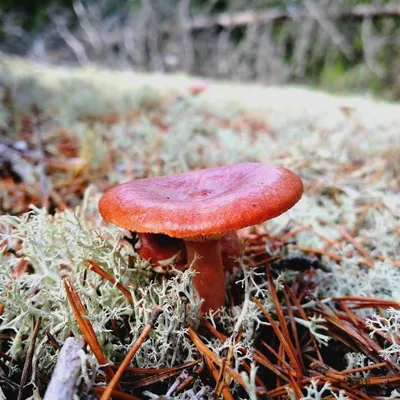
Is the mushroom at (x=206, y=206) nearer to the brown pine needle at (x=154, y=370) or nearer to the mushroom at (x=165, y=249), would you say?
the mushroom at (x=165, y=249)

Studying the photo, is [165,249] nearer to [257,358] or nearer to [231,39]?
[257,358]

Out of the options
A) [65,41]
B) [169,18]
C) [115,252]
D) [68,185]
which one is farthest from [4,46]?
[115,252]

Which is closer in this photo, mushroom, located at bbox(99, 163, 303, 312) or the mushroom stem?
mushroom, located at bbox(99, 163, 303, 312)

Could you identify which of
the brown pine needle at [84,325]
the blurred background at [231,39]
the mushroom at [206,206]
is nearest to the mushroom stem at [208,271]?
the mushroom at [206,206]

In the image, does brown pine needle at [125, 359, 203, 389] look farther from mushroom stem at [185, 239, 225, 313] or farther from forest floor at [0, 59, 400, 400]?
mushroom stem at [185, 239, 225, 313]

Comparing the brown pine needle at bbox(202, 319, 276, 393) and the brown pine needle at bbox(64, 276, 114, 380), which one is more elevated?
the brown pine needle at bbox(64, 276, 114, 380)

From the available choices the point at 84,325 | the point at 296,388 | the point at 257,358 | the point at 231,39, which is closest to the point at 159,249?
the point at 84,325

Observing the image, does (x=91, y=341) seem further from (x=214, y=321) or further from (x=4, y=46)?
(x=4, y=46)

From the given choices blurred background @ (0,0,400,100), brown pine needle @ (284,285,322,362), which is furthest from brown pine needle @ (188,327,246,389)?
blurred background @ (0,0,400,100)
